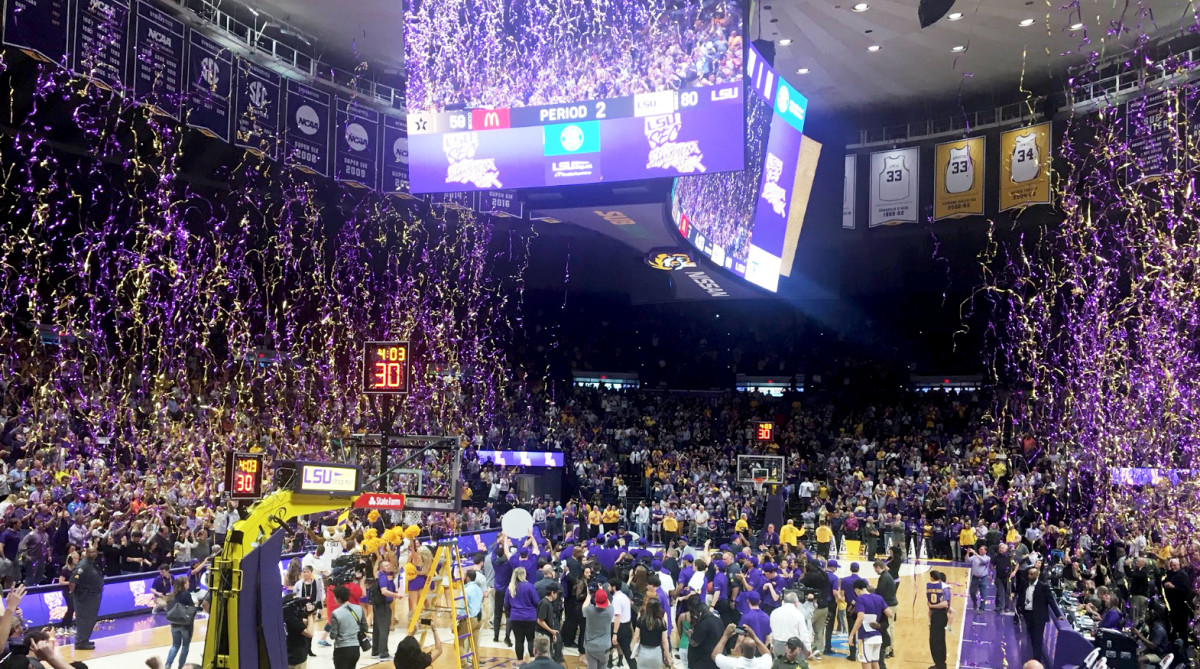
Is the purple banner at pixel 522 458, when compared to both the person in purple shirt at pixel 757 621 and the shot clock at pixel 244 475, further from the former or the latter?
the person in purple shirt at pixel 757 621

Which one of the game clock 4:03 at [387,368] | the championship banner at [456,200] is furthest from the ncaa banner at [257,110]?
the game clock 4:03 at [387,368]

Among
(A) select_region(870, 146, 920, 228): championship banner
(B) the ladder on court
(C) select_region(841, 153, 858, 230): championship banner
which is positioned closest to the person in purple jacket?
(B) the ladder on court

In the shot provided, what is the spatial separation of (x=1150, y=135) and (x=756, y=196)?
997 centimetres

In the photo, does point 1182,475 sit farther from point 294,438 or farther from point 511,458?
point 294,438

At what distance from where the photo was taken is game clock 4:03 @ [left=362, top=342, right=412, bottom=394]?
450 inches

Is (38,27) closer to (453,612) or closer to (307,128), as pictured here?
(307,128)

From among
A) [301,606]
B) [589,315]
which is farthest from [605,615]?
[589,315]

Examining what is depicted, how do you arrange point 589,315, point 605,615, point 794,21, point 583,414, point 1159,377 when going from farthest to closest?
1. point 589,315
2. point 583,414
3. point 1159,377
4. point 794,21
5. point 605,615

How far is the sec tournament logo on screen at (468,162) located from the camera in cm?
2108

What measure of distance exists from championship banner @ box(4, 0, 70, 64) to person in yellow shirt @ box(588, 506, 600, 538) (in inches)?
665

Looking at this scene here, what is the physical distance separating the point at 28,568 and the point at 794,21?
1973 cm

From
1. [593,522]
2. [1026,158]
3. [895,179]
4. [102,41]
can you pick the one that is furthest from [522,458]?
[102,41]

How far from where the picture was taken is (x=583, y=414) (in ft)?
123

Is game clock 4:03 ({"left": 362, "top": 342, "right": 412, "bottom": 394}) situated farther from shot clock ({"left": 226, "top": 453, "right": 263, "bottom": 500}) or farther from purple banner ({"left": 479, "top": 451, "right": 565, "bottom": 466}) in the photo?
purple banner ({"left": 479, "top": 451, "right": 565, "bottom": 466})
